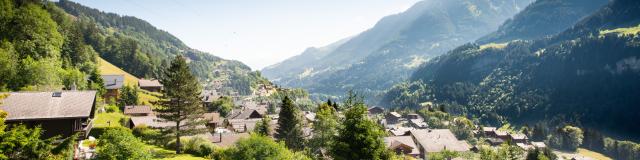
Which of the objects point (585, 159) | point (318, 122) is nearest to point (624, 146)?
point (585, 159)

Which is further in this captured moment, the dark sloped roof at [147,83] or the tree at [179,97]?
the dark sloped roof at [147,83]

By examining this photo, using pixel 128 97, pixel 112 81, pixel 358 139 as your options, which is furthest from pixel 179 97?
pixel 112 81

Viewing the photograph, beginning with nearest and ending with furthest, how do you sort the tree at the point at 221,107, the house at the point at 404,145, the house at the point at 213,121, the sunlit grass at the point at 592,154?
the house at the point at 213,121 < the house at the point at 404,145 < the tree at the point at 221,107 < the sunlit grass at the point at 592,154

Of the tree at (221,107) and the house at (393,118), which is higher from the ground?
the tree at (221,107)

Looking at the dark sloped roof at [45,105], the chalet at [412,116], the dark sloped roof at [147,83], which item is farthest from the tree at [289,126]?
the chalet at [412,116]

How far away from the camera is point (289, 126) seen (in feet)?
216

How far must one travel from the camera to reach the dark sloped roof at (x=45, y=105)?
38.6m

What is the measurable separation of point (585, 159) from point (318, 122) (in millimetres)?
105819

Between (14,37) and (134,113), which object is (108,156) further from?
(14,37)

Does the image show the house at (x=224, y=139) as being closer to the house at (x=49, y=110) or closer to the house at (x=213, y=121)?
the house at (x=213, y=121)

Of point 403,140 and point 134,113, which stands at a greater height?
point 134,113

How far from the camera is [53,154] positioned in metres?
35.2

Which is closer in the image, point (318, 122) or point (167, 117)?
point (167, 117)

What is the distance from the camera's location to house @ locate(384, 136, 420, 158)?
9644 centimetres
